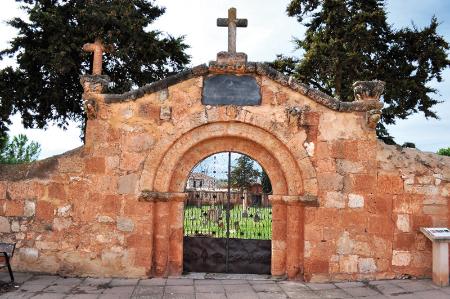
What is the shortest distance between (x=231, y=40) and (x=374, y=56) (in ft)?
36.3

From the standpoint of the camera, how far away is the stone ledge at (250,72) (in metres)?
7.12

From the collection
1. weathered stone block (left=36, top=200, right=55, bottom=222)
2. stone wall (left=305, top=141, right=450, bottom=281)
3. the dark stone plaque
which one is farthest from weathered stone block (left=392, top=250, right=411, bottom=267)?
weathered stone block (left=36, top=200, right=55, bottom=222)

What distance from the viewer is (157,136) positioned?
7188 mm

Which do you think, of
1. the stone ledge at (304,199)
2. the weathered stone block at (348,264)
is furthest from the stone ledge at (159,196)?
the weathered stone block at (348,264)

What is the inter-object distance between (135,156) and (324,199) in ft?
11.5

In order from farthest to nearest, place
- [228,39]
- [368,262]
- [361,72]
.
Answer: [361,72] → [228,39] → [368,262]

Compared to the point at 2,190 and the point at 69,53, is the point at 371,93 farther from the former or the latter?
the point at 69,53

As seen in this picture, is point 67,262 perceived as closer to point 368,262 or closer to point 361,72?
point 368,262

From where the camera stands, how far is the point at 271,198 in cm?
729

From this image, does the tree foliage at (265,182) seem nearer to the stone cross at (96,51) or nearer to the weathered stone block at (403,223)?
the weathered stone block at (403,223)

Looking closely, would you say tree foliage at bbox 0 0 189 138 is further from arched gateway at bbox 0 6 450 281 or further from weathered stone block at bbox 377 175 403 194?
weathered stone block at bbox 377 175 403 194

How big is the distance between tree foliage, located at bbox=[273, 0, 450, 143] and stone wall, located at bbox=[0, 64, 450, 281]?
9.05 meters

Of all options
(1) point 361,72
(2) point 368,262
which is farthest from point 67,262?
(1) point 361,72

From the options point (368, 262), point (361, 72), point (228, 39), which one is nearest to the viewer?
point (368, 262)
